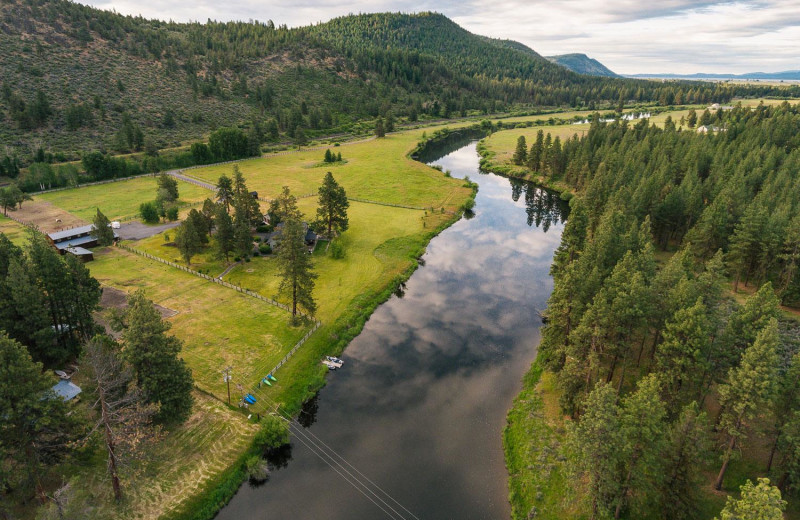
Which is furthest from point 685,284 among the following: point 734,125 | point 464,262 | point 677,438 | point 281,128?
point 281,128

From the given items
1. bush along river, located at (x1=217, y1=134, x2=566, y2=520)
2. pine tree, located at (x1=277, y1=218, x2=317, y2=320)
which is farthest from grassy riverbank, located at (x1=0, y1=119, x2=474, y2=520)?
pine tree, located at (x1=277, y1=218, x2=317, y2=320)

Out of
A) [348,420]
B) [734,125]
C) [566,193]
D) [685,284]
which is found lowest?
[348,420]

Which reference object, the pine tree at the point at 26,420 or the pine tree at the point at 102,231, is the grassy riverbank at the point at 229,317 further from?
the pine tree at the point at 26,420

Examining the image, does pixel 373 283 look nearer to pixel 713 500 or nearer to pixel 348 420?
pixel 348 420

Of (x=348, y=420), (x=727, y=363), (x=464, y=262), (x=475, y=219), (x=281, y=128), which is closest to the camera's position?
(x=727, y=363)

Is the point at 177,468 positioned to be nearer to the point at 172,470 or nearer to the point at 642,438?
the point at 172,470

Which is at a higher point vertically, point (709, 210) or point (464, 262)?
point (709, 210)

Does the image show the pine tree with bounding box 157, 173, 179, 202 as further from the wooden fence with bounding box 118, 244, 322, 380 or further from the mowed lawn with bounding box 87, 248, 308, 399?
the mowed lawn with bounding box 87, 248, 308, 399
